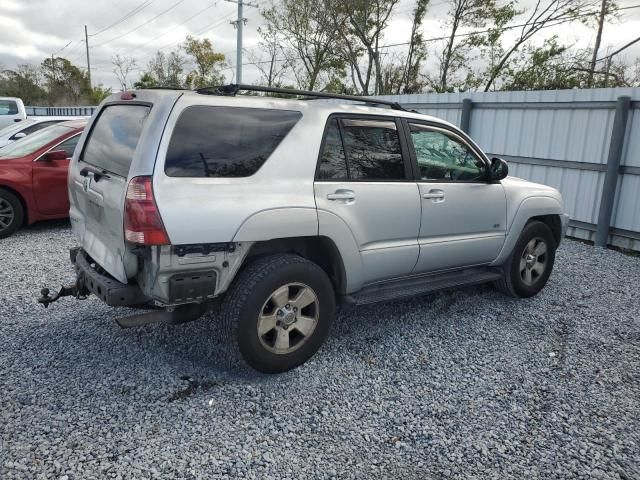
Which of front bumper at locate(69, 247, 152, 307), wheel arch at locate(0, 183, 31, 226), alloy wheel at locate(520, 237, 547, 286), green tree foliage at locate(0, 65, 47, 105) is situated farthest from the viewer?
green tree foliage at locate(0, 65, 47, 105)

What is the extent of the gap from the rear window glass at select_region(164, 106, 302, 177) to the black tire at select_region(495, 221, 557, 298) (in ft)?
8.86

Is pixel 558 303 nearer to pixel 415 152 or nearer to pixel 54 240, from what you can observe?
pixel 415 152

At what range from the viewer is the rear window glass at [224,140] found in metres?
3.02

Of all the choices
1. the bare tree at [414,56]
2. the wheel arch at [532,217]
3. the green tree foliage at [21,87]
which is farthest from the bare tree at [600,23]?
the green tree foliage at [21,87]

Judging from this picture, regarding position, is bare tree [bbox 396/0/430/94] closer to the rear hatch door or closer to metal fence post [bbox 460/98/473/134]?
metal fence post [bbox 460/98/473/134]

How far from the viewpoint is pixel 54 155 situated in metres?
7.02

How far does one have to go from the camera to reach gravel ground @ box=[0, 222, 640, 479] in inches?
105

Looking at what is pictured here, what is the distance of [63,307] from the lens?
4.52 m

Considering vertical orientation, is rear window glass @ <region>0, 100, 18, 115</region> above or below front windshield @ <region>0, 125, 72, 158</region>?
above

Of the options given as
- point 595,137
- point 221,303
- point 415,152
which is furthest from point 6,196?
point 595,137

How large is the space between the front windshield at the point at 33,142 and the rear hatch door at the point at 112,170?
3.77 meters

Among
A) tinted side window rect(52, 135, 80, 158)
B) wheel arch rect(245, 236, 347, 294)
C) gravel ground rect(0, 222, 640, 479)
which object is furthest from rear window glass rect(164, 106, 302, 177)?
tinted side window rect(52, 135, 80, 158)

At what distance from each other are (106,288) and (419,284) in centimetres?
235

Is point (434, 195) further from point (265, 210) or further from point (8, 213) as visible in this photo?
point (8, 213)
